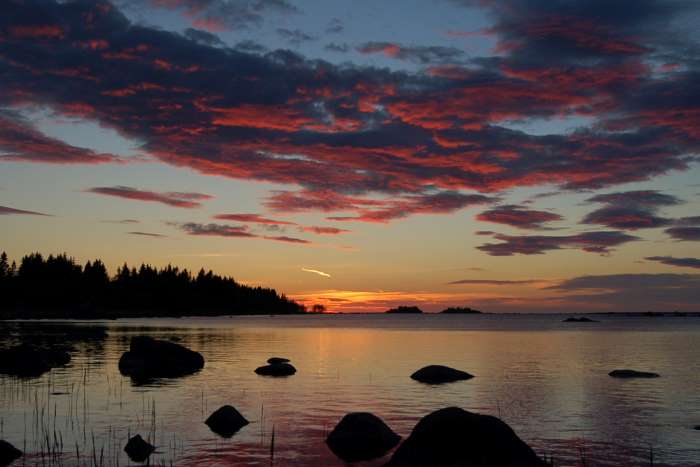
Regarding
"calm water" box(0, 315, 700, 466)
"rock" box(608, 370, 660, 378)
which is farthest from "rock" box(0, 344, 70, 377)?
"rock" box(608, 370, 660, 378)

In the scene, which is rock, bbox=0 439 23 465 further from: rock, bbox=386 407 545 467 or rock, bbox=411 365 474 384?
rock, bbox=411 365 474 384

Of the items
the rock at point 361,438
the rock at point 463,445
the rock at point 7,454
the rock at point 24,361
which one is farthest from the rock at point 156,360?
the rock at point 463,445

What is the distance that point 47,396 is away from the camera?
37438 millimetres

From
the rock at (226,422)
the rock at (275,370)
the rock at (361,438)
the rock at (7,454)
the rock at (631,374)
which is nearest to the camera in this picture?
the rock at (7,454)

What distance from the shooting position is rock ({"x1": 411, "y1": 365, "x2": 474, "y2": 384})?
49.3 m

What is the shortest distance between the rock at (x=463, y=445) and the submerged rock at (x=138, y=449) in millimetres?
9294

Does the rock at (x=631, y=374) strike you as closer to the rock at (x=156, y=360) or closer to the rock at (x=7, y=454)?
the rock at (x=156, y=360)

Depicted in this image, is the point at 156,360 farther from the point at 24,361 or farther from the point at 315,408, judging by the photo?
the point at 315,408

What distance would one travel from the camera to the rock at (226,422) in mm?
28578

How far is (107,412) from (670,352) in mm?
79066

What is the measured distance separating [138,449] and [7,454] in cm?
439

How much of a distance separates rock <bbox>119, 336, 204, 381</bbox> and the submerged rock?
27.2 metres

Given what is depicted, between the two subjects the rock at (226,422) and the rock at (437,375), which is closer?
the rock at (226,422)

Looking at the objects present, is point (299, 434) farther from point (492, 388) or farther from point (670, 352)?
point (670, 352)
